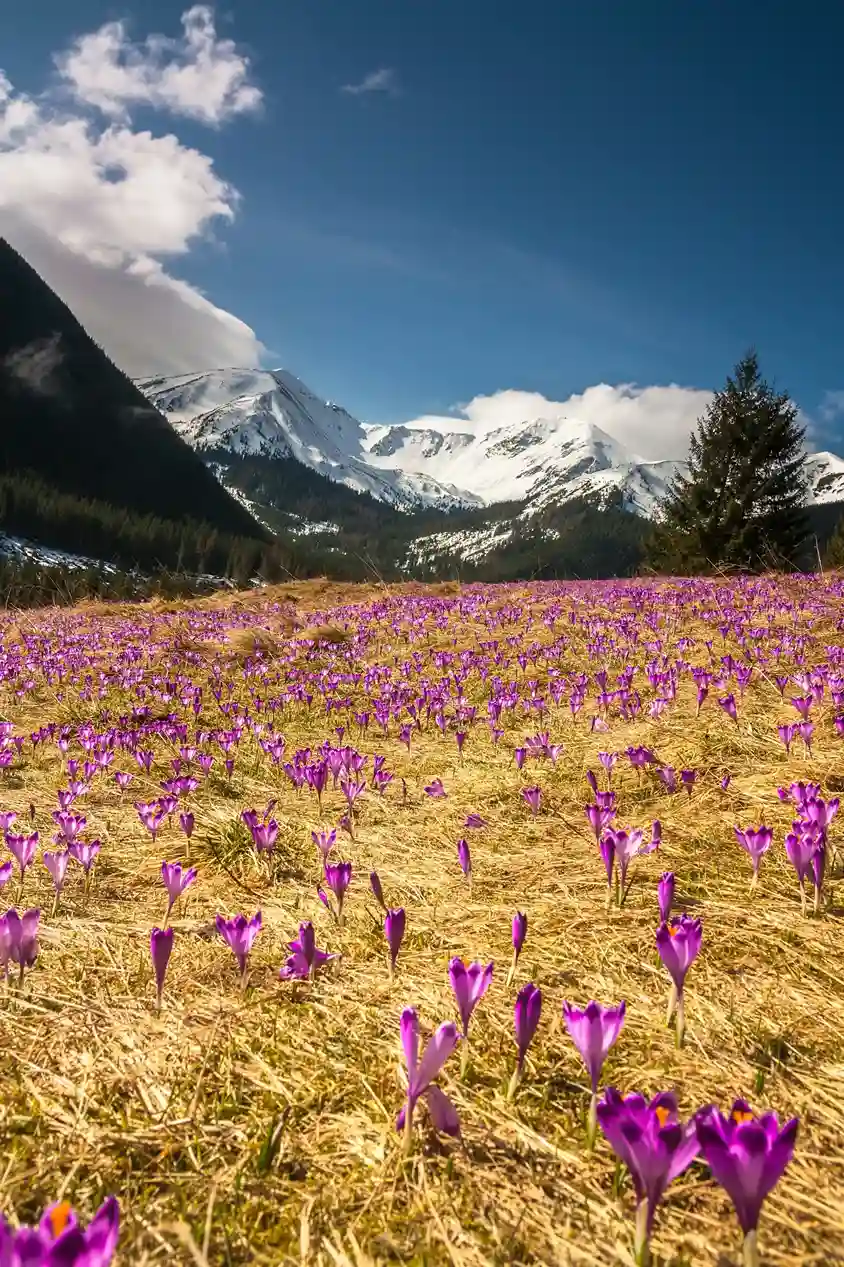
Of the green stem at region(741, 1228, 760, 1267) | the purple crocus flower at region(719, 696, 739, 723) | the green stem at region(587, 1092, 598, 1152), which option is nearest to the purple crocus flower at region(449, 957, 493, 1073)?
the green stem at region(587, 1092, 598, 1152)

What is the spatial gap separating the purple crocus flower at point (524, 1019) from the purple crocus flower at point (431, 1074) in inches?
8.3

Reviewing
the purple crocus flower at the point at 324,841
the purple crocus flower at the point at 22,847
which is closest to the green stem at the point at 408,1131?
the purple crocus flower at the point at 324,841

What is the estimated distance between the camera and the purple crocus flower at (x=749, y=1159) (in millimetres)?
1056

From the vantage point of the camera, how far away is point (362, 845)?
3.75 metres

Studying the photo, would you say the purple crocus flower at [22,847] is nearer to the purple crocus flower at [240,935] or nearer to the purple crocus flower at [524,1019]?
the purple crocus flower at [240,935]

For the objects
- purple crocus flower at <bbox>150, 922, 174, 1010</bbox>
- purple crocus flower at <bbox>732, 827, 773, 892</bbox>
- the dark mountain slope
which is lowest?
purple crocus flower at <bbox>150, 922, 174, 1010</bbox>

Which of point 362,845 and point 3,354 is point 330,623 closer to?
point 362,845

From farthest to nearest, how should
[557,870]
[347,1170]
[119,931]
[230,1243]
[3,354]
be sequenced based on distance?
[3,354], [557,870], [119,931], [347,1170], [230,1243]

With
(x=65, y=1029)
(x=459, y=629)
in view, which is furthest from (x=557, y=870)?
(x=459, y=629)

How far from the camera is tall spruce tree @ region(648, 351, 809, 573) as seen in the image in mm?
34700

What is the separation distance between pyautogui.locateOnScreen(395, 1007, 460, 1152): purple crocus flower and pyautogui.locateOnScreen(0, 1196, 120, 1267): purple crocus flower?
2.26 ft

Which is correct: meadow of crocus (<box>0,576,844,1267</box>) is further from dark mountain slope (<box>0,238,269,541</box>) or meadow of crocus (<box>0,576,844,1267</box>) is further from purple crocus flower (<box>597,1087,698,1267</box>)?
dark mountain slope (<box>0,238,269,541</box>)

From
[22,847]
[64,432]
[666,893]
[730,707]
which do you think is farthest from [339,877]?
[64,432]

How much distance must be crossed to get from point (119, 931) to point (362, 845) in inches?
53.6
